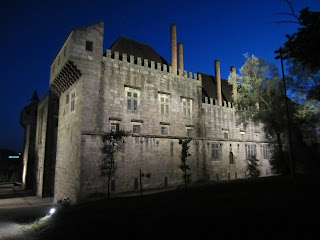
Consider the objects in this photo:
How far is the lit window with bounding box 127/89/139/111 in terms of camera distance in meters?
19.0

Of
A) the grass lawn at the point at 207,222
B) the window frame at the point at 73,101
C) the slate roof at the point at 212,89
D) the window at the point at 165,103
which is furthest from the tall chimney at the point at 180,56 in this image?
the grass lawn at the point at 207,222

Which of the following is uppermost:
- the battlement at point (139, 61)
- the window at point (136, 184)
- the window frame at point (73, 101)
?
the battlement at point (139, 61)

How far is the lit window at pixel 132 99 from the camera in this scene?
62.2 ft

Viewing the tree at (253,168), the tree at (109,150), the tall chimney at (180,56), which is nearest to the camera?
the tree at (109,150)

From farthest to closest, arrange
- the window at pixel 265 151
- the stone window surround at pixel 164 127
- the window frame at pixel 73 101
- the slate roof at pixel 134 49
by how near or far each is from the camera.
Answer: the window at pixel 265 151, the slate roof at pixel 134 49, the stone window surround at pixel 164 127, the window frame at pixel 73 101

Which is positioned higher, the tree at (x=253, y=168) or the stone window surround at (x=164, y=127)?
the stone window surround at (x=164, y=127)

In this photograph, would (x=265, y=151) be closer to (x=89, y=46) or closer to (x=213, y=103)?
(x=213, y=103)

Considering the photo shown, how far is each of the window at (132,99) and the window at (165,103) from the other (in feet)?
8.89

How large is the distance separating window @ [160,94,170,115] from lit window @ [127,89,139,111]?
2.71 metres

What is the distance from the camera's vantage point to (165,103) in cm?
2114

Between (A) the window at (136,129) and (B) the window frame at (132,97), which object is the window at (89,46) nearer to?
(B) the window frame at (132,97)

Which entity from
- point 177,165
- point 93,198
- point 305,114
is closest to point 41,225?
point 93,198

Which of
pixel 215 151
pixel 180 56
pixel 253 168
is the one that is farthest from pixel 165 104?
pixel 253 168

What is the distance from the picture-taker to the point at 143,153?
18.8m
